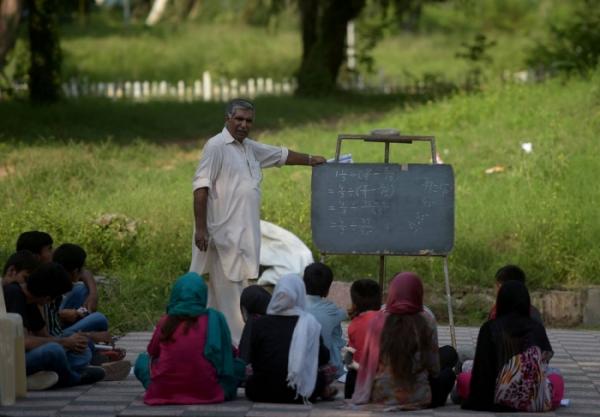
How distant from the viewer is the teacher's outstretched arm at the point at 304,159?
10.2m

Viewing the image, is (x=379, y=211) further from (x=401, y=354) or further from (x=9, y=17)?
(x=9, y=17)

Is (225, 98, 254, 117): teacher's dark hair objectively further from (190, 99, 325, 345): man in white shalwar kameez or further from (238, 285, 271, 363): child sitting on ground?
(238, 285, 271, 363): child sitting on ground

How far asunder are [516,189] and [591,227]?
1.94 m

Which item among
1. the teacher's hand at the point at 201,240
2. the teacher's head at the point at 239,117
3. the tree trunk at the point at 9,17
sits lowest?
the teacher's hand at the point at 201,240

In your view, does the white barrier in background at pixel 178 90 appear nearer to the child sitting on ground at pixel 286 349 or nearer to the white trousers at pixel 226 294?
the white trousers at pixel 226 294

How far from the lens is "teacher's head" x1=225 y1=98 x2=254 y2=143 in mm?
10078

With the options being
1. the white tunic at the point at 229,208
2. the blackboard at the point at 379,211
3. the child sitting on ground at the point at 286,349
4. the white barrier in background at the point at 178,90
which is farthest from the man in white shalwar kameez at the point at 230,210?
the white barrier in background at the point at 178,90

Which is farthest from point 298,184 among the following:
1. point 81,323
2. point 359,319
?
point 359,319

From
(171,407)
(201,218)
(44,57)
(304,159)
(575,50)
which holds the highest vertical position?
(575,50)

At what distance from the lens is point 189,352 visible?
8094 mm

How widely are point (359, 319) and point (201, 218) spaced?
5.91 ft

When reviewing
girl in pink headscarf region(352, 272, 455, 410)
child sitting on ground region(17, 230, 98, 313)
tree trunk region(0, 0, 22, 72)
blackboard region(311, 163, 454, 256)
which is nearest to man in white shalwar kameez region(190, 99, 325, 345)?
blackboard region(311, 163, 454, 256)

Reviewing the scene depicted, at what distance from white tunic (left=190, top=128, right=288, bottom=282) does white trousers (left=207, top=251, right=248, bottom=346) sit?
60 millimetres

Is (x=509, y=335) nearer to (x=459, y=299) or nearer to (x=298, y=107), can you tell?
(x=459, y=299)
